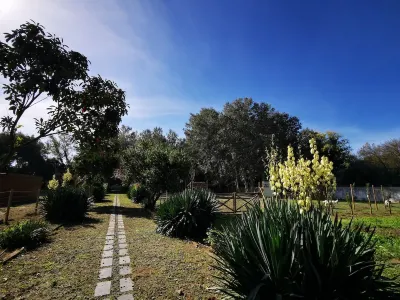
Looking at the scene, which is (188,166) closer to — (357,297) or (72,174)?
(72,174)

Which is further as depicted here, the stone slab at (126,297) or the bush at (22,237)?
the bush at (22,237)

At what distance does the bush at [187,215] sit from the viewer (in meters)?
7.86

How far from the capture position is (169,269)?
15.8 feet

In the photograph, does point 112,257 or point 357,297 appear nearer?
point 357,297

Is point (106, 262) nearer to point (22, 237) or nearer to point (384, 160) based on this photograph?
point (22, 237)

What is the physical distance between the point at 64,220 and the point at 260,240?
9.99m

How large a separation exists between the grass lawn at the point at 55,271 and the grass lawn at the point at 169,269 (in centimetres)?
75


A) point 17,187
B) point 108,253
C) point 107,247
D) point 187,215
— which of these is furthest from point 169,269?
point 17,187

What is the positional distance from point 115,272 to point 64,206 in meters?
7.30

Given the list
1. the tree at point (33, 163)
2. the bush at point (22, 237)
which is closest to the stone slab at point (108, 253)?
the bush at point (22, 237)

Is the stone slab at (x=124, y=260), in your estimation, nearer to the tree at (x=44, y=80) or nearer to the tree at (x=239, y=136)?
the tree at (x=44, y=80)

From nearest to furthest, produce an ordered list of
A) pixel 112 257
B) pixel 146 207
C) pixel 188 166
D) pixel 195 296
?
pixel 195 296 → pixel 112 257 → pixel 188 166 → pixel 146 207

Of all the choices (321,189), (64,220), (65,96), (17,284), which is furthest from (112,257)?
(64,220)

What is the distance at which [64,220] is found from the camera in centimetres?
1057
